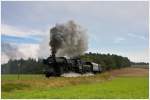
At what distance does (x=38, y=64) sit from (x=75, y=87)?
282 cm

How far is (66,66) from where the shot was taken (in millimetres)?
20734

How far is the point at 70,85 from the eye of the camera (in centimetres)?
1777

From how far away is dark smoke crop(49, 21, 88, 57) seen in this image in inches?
746

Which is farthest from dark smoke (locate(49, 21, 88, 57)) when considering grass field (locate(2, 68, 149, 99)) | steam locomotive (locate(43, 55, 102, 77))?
grass field (locate(2, 68, 149, 99))

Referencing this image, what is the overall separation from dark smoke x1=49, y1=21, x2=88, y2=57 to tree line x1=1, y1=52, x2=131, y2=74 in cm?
47

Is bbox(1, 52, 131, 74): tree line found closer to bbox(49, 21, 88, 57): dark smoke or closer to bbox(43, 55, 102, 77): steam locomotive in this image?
bbox(43, 55, 102, 77): steam locomotive

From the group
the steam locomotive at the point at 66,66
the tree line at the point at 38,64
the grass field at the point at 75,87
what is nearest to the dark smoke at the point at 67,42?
the steam locomotive at the point at 66,66

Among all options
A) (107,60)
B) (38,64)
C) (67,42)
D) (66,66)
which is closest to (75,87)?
(38,64)

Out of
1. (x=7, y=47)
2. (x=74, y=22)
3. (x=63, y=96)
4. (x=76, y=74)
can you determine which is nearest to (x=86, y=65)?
(x=76, y=74)

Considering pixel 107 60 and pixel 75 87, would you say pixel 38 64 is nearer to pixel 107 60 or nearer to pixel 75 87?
pixel 75 87

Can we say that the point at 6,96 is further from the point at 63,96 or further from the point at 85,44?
the point at 85,44

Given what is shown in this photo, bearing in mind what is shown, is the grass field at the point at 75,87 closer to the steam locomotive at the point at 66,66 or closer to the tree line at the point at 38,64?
the tree line at the point at 38,64

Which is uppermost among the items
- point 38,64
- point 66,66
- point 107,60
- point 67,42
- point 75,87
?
point 67,42

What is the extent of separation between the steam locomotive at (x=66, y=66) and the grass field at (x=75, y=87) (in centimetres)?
59
